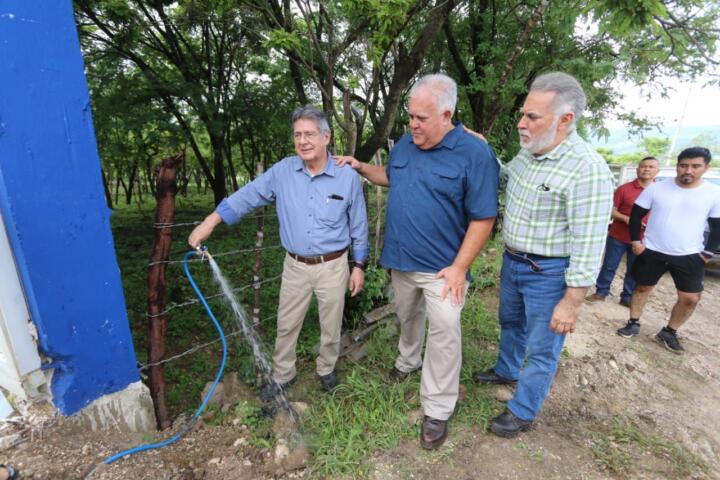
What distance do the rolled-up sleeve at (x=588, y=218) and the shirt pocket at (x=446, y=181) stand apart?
23.0 inches

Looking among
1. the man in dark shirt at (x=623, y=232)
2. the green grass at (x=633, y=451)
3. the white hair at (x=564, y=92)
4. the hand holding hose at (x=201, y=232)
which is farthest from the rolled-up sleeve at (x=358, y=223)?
the man in dark shirt at (x=623, y=232)

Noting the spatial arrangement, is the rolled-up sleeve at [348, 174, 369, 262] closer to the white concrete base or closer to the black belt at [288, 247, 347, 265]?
the black belt at [288, 247, 347, 265]

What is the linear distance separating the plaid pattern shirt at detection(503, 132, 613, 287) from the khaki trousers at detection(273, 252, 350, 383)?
46.4 inches

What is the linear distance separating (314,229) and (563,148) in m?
1.53

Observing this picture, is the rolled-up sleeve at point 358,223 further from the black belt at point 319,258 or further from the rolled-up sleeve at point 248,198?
the rolled-up sleeve at point 248,198

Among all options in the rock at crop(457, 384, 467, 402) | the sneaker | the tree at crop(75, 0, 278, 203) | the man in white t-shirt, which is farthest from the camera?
the tree at crop(75, 0, 278, 203)

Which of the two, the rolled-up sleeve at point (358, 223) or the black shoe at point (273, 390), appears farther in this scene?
the black shoe at point (273, 390)

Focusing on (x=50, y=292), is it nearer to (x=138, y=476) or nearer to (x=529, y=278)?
(x=138, y=476)

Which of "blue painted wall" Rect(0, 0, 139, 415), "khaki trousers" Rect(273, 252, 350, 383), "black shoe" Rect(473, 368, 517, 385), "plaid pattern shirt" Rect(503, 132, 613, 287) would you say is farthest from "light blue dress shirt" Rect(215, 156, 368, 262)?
"black shoe" Rect(473, 368, 517, 385)

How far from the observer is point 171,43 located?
27.9 ft

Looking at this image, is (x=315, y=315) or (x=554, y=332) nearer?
(x=554, y=332)

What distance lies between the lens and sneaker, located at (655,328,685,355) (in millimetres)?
3856

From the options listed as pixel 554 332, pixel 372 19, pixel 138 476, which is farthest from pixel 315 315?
pixel 372 19

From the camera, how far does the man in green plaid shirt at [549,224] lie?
197cm
